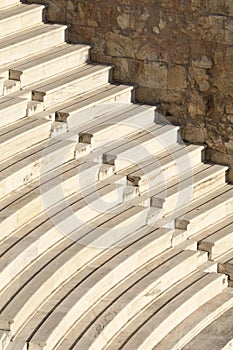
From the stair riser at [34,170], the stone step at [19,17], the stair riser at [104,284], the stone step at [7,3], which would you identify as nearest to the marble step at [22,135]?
the stair riser at [34,170]

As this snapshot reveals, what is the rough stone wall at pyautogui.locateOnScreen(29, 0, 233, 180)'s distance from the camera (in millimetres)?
14898

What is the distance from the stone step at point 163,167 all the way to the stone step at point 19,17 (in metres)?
2.09

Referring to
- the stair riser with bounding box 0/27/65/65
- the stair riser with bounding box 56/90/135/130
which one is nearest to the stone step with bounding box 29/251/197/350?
the stair riser with bounding box 56/90/135/130

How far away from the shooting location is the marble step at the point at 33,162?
13.1m

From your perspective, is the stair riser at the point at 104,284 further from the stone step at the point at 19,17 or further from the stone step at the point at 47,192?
the stone step at the point at 19,17

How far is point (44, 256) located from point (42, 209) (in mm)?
619

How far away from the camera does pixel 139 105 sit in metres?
15.4

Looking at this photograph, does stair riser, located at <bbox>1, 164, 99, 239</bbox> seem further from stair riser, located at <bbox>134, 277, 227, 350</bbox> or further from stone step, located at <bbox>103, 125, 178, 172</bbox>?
stair riser, located at <bbox>134, 277, 227, 350</bbox>

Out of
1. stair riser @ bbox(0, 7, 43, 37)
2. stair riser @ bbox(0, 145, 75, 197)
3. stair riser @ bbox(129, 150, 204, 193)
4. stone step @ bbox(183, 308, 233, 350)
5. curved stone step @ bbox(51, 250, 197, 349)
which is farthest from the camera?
stair riser @ bbox(0, 7, 43, 37)

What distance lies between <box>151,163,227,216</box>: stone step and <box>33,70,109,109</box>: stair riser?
1.41 metres

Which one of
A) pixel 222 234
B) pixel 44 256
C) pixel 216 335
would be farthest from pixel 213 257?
pixel 44 256

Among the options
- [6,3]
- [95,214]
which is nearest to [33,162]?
[95,214]

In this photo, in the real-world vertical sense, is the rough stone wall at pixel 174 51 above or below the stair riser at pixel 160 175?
above

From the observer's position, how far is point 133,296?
1277 cm
